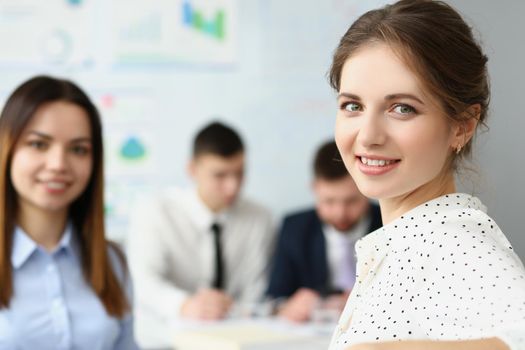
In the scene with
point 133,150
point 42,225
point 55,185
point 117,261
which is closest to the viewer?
point 55,185

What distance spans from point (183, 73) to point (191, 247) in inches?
41.1

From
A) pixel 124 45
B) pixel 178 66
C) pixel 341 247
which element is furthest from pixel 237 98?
pixel 341 247

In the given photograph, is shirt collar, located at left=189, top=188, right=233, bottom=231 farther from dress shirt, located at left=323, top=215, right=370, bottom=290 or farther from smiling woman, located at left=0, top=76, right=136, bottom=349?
smiling woman, located at left=0, top=76, right=136, bottom=349

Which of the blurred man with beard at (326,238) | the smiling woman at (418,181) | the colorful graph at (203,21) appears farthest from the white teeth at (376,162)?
the colorful graph at (203,21)

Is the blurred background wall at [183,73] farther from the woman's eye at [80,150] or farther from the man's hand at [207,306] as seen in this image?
the woman's eye at [80,150]

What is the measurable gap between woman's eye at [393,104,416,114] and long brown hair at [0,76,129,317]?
128 centimetres

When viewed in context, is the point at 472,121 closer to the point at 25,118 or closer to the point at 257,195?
the point at 25,118

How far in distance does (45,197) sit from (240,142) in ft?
5.66

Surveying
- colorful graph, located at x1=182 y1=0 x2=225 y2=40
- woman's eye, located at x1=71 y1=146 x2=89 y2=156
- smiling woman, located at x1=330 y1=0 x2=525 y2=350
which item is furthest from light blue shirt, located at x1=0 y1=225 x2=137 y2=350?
colorful graph, located at x1=182 y1=0 x2=225 y2=40

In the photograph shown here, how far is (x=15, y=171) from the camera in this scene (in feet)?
6.83

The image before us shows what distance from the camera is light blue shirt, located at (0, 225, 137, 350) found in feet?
6.84

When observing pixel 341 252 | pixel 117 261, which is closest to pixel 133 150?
pixel 341 252

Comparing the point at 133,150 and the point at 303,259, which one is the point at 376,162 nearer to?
the point at 303,259

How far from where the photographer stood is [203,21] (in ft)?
14.6
